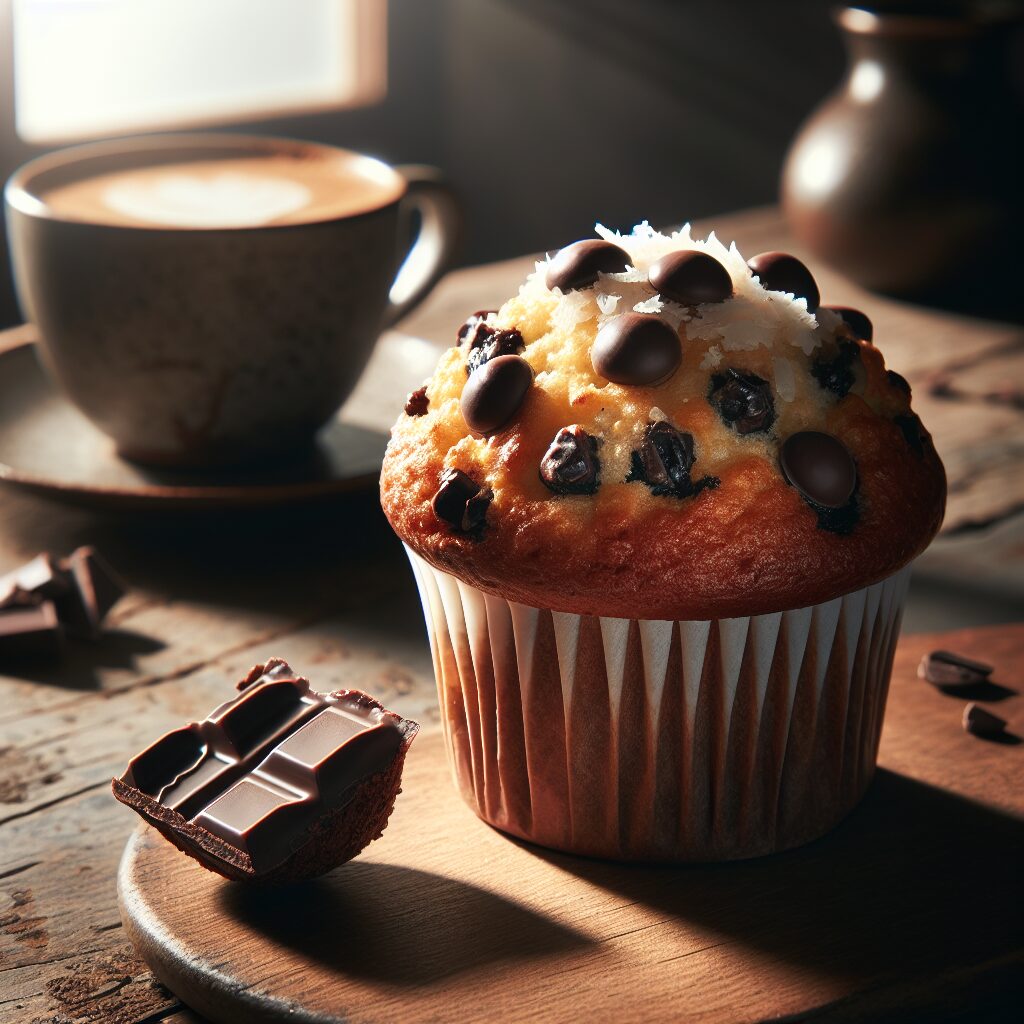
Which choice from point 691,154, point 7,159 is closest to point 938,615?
point 7,159

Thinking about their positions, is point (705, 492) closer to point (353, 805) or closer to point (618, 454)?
point (618, 454)

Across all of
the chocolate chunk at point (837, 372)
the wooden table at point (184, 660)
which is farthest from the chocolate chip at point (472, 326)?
the wooden table at point (184, 660)

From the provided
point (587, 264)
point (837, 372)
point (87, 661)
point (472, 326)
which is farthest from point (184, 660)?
point (837, 372)

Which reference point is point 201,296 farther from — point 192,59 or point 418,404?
point 192,59

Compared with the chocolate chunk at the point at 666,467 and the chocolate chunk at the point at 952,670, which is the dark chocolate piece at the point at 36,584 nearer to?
the chocolate chunk at the point at 666,467

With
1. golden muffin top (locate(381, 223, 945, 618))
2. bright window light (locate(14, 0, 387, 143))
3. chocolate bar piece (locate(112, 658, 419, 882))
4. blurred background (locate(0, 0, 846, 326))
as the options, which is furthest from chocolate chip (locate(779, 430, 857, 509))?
blurred background (locate(0, 0, 846, 326))

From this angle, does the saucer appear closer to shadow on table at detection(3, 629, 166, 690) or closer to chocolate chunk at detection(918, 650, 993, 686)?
shadow on table at detection(3, 629, 166, 690)
